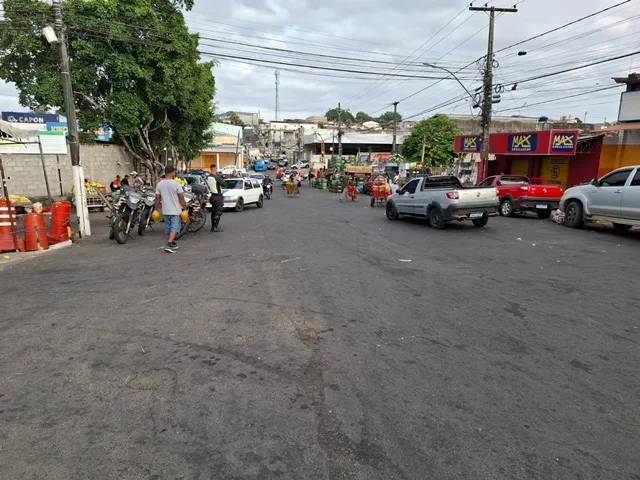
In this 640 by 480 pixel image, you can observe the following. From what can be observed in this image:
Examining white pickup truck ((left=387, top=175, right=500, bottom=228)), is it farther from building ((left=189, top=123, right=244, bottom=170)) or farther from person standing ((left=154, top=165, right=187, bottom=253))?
building ((left=189, top=123, right=244, bottom=170))

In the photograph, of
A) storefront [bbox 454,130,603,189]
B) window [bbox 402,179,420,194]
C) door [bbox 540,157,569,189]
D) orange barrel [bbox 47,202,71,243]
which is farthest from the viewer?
door [bbox 540,157,569,189]

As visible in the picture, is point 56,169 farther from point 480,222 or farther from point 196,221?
point 480,222

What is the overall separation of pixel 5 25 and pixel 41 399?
63.4ft

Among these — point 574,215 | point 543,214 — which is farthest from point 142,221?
point 543,214

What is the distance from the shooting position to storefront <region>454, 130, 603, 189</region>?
21.9m

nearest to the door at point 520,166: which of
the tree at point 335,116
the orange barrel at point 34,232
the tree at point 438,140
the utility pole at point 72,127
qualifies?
the tree at point 438,140

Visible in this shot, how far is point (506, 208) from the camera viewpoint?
17.2 metres

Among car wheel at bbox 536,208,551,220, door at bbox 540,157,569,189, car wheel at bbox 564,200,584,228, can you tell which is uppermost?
door at bbox 540,157,569,189

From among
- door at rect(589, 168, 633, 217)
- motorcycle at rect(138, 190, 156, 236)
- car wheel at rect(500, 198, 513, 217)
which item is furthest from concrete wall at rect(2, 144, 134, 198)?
door at rect(589, 168, 633, 217)

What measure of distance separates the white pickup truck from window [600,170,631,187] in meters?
2.91

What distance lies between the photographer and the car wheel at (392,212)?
16062 mm

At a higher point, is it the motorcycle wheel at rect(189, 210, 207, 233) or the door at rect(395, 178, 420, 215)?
the door at rect(395, 178, 420, 215)

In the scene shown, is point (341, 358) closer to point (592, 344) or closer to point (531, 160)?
point (592, 344)

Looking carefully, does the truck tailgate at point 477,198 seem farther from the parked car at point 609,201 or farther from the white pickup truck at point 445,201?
the parked car at point 609,201
